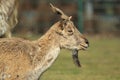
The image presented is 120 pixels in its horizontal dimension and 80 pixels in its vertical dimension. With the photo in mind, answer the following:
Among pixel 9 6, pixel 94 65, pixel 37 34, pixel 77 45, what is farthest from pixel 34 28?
pixel 77 45

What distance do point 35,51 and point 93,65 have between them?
7856 mm

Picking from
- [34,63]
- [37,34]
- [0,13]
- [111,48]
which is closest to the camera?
[34,63]

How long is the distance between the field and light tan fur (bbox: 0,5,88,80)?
3.85 meters

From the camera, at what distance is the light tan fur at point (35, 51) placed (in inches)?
397

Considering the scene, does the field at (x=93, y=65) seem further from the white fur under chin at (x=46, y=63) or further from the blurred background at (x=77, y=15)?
the white fur under chin at (x=46, y=63)

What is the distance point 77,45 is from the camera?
35.0ft

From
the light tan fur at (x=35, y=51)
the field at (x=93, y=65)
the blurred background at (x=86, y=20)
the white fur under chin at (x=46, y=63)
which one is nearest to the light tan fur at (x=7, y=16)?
the field at (x=93, y=65)

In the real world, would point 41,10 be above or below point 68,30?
above

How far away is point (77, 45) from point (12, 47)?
1.10 meters

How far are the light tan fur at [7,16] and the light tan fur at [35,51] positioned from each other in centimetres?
289

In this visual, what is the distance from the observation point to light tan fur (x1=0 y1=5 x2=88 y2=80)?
10.1 metres

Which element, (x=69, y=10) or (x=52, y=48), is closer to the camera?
(x=52, y=48)

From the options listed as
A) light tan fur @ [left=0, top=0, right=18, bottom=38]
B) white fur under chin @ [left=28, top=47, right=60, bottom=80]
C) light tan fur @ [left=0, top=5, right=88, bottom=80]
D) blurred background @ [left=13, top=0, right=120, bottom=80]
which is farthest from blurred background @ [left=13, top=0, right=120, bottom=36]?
white fur under chin @ [left=28, top=47, right=60, bottom=80]

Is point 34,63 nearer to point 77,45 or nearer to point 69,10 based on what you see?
point 77,45
